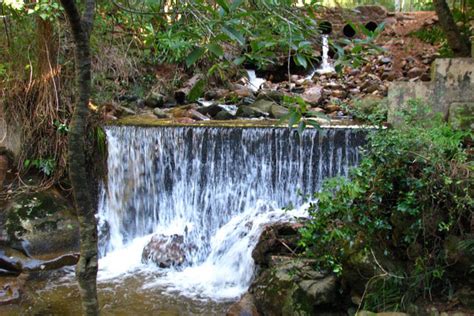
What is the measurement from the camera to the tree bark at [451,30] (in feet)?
17.0

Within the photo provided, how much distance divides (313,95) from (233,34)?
651cm

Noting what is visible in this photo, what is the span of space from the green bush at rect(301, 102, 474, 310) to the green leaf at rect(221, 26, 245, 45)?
7.37ft

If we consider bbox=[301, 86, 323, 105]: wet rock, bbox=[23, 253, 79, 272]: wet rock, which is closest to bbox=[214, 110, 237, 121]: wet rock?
bbox=[301, 86, 323, 105]: wet rock

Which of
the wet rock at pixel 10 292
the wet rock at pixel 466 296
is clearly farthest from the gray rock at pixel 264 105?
the wet rock at pixel 466 296

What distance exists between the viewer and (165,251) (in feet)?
17.6

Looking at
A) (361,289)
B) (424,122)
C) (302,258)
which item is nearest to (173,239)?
(302,258)

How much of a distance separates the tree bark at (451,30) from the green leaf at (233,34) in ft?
14.7

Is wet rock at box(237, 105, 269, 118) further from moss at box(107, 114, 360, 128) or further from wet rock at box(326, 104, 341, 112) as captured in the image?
wet rock at box(326, 104, 341, 112)

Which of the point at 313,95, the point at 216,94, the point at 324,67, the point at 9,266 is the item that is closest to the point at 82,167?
the point at 9,266

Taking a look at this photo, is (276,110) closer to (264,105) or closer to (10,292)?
(264,105)

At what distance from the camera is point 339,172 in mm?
5453

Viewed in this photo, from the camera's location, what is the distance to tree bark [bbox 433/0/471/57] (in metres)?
5.18

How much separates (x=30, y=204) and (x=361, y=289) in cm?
397

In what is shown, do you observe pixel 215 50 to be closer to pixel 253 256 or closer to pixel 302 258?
pixel 302 258
